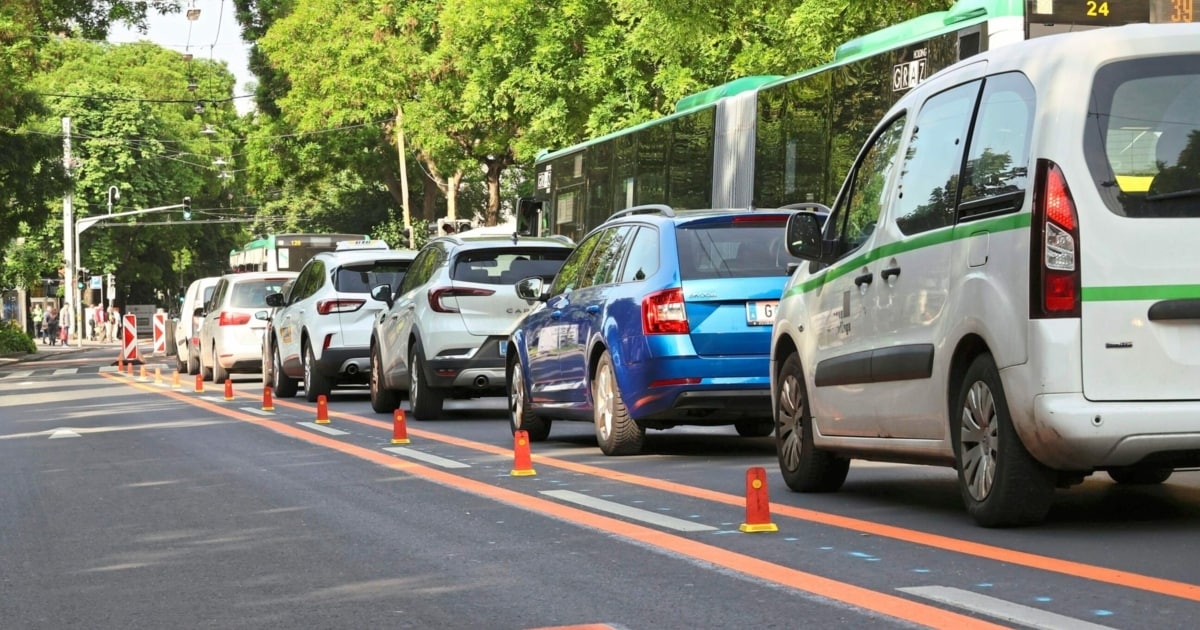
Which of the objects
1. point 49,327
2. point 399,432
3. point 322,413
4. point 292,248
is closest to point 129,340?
point 292,248

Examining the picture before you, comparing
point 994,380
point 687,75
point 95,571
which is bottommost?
point 95,571

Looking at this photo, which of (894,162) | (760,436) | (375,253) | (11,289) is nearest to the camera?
(894,162)

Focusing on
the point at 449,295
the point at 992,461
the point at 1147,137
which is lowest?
the point at 992,461

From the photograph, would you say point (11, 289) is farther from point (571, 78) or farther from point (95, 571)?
point (95, 571)

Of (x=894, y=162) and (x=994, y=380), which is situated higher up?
(x=894, y=162)

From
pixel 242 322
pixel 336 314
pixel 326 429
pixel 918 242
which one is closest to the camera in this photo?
pixel 918 242

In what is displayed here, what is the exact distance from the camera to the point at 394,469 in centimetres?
1206

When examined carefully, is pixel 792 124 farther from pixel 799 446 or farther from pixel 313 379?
pixel 799 446

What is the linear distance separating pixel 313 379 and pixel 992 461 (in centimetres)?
1487

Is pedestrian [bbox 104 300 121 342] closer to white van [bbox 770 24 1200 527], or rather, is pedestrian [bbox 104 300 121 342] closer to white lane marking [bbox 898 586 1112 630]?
white van [bbox 770 24 1200 527]

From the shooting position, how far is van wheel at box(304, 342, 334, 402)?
21.7 metres

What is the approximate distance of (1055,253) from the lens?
7180 millimetres

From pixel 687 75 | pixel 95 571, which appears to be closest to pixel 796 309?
pixel 95 571

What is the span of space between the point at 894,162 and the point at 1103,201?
69.3 inches
